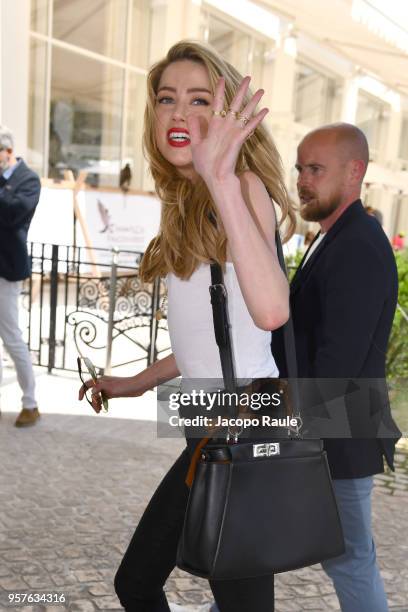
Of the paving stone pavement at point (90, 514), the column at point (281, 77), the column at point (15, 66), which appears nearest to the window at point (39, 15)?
the column at point (15, 66)

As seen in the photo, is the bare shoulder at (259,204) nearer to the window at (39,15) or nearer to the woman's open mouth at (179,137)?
the woman's open mouth at (179,137)

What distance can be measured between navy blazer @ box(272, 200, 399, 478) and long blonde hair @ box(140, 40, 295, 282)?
Result: 0.88ft

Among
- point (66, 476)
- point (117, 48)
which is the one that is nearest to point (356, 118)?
point (117, 48)

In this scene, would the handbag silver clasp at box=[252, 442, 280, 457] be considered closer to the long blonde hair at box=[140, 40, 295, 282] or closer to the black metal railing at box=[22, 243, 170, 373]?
the long blonde hair at box=[140, 40, 295, 282]

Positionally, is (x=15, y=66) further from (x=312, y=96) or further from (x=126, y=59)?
(x=312, y=96)

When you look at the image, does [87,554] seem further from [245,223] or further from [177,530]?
[245,223]

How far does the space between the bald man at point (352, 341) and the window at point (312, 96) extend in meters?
17.3

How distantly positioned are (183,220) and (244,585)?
939 millimetres

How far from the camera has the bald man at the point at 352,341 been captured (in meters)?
1.90

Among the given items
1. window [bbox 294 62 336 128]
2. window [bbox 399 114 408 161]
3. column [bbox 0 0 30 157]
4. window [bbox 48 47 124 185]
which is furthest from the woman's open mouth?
window [bbox 399 114 408 161]

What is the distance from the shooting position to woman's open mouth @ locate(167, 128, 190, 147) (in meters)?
1.67

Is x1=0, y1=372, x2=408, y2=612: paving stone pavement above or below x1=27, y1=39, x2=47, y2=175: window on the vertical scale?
below

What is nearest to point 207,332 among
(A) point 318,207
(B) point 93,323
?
(A) point 318,207

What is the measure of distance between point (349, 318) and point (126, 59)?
42.5 feet
